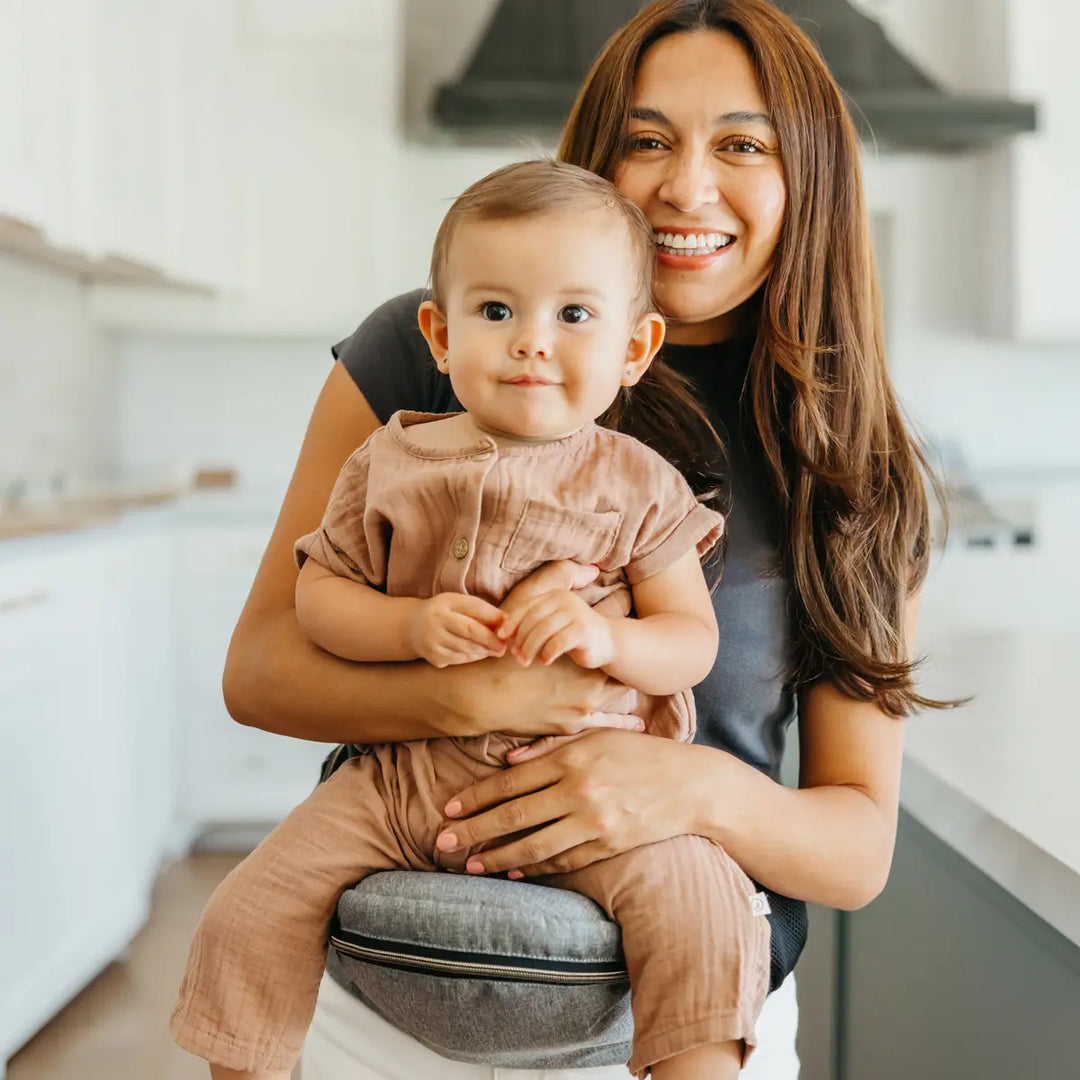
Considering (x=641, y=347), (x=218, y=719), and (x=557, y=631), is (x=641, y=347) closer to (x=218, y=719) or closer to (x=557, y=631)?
(x=557, y=631)

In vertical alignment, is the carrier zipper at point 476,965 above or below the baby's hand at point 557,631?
below

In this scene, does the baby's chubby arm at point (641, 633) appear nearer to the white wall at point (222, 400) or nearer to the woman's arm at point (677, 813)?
the woman's arm at point (677, 813)

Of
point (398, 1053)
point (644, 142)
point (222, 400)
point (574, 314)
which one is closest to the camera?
point (574, 314)

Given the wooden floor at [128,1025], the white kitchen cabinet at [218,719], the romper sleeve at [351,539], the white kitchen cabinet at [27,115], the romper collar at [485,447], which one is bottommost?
the wooden floor at [128,1025]

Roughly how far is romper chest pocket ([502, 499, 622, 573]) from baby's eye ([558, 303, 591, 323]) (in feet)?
0.44

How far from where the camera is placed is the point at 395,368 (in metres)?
1.20

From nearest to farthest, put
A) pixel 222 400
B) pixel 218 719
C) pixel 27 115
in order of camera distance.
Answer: pixel 27 115, pixel 218 719, pixel 222 400

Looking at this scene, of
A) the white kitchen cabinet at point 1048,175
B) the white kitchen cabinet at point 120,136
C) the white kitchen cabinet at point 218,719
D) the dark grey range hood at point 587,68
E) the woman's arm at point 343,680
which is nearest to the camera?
the woman's arm at point 343,680

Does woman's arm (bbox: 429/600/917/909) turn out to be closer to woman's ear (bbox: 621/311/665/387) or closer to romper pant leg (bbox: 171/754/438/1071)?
romper pant leg (bbox: 171/754/438/1071)

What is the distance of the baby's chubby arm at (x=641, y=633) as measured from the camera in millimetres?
874

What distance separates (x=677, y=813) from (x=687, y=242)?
506mm

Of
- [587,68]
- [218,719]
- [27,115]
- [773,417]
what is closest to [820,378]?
[773,417]

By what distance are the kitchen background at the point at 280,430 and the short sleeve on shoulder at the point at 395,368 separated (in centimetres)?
58

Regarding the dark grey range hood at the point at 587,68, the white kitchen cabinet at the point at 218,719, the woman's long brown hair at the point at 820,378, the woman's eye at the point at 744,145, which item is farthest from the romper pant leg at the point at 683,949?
the dark grey range hood at the point at 587,68
